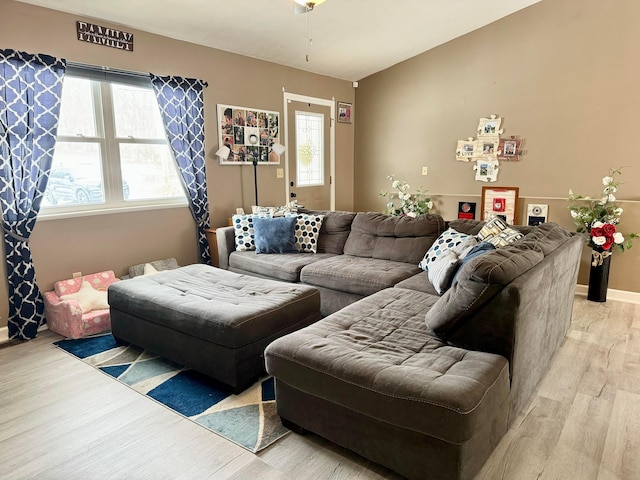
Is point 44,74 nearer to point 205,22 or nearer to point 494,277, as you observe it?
point 205,22

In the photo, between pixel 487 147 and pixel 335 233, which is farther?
pixel 487 147

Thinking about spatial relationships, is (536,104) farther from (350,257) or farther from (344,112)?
(350,257)

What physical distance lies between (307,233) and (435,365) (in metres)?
2.58

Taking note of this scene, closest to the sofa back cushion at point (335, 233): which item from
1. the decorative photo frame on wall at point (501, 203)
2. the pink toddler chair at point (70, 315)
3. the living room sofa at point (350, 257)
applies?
the living room sofa at point (350, 257)

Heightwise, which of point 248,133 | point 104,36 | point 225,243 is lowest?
point 225,243

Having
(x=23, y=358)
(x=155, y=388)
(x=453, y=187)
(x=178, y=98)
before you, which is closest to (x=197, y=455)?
(x=155, y=388)

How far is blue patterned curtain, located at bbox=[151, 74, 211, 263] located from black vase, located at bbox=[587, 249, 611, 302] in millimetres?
4025

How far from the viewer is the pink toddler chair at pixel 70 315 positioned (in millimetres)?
3338

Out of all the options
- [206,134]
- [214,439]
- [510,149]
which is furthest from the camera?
[510,149]

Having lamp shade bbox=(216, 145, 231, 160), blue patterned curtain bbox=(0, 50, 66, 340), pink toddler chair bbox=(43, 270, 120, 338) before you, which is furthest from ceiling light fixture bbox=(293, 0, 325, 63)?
pink toddler chair bbox=(43, 270, 120, 338)

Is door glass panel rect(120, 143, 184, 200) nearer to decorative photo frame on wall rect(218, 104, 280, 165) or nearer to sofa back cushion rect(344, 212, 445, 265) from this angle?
decorative photo frame on wall rect(218, 104, 280, 165)

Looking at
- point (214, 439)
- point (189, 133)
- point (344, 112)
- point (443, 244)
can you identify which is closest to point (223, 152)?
point (189, 133)

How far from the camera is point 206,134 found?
4.66 metres

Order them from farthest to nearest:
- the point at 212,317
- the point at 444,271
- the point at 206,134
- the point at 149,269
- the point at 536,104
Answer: the point at 536,104
the point at 206,134
the point at 149,269
the point at 444,271
the point at 212,317
